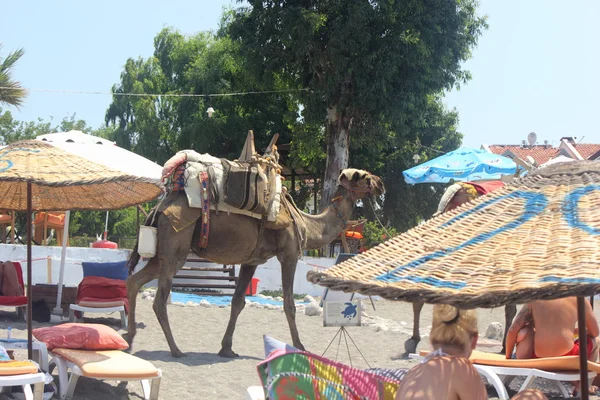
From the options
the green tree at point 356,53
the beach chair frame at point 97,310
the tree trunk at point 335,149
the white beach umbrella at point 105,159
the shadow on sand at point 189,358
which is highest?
the green tree at point 356,53

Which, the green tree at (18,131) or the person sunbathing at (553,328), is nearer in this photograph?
the person sunbathing at (553,328)

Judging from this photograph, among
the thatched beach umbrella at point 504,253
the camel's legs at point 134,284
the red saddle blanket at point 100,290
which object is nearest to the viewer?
the thatched beach umbrella at point 504,253

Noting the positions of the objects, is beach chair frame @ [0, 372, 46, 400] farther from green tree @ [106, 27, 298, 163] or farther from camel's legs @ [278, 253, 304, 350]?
green tree @ [106, 27, 298, 163]

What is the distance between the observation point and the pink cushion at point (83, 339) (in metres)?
7.16

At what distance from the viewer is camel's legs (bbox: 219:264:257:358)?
32.7 feet

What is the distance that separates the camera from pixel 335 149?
2458 centimetres

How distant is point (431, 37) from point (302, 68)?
13.3 ft

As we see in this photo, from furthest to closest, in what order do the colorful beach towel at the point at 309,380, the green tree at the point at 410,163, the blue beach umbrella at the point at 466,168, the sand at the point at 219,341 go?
the green tree at the point at 410,163 → the blue beach umbrella at the point at 466,168 → the sand at the point at 219,341 → the colorful beach towel at the point at 309,380

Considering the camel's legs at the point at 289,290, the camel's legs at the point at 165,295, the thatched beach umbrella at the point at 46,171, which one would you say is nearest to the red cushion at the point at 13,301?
the thatched beach umbrella at the point at 46,171

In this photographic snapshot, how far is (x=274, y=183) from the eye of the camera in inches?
401

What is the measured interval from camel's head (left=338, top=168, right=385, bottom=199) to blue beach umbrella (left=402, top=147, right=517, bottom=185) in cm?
590

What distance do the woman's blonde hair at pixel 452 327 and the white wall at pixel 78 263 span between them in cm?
1450

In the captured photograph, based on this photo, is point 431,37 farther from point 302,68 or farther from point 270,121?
point 270,121

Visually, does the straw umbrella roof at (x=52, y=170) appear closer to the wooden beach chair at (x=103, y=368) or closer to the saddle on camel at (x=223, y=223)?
the saddle on camel at (x=223, y=223)
